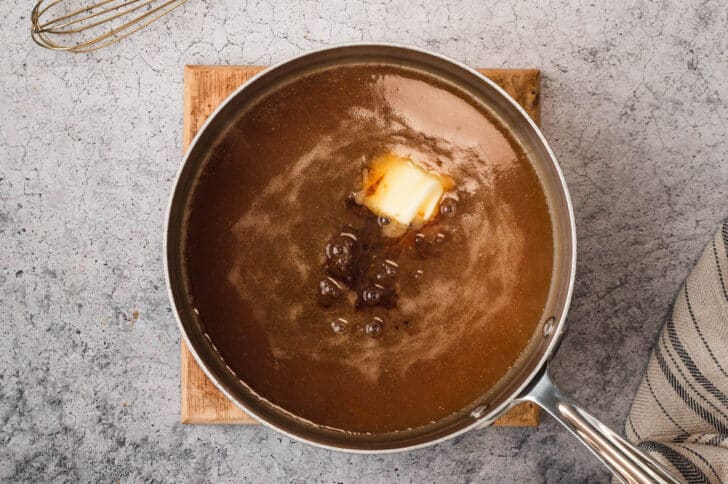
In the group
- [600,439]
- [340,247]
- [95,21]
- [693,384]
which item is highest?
[95,21]

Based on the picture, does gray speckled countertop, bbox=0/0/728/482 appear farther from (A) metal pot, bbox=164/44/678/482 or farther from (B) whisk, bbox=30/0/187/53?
(A) metal pot, bbox=164/44/678/482

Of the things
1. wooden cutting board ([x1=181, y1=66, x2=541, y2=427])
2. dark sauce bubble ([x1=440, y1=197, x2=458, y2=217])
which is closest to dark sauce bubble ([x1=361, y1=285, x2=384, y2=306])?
dark sauce bubble ([x1=440, y1=197, x2=458, y2=217])

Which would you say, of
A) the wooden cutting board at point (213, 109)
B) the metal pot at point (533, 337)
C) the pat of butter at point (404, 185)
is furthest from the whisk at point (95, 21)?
the pat of butter at point (404, 185)

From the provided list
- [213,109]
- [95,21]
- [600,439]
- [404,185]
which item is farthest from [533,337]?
[95,21]

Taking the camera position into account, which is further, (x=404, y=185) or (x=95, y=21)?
(x=95, y=21)

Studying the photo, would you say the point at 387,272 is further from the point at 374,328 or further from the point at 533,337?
the point at 533,337

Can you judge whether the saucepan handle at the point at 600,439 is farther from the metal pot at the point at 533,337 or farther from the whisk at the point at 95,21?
the whisk at the point at 95,21
